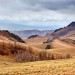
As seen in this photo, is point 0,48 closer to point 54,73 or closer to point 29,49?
point 29,49

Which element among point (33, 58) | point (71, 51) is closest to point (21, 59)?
point (33, 58)

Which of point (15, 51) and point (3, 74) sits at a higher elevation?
point (15, 51)

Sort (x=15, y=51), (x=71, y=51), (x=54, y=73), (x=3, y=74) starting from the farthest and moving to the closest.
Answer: (x=71, y=51) → (x=15, y=51) → (x=3, y=74) → (x=54, y=73)

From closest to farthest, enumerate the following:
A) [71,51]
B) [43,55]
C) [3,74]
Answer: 1. [3,74]
2. [43,55]
3. [71,51]

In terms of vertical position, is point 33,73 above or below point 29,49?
below

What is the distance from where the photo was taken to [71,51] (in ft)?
554

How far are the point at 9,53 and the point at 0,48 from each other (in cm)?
558

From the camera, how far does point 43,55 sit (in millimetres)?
126188

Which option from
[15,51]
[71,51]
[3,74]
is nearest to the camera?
[3,74]

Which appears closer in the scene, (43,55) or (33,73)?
(33,73)

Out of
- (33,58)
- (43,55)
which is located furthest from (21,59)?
(43,55)

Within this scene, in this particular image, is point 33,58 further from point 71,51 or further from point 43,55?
point 71,51

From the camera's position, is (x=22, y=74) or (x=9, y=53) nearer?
(x=22, y=74)

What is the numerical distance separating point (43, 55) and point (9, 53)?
16.7m
